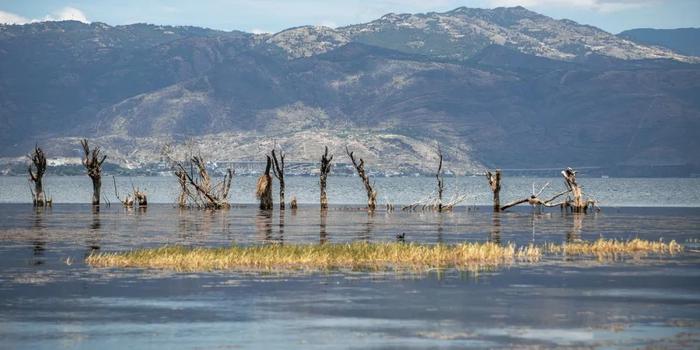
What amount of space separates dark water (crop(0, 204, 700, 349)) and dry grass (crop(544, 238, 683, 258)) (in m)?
1.69

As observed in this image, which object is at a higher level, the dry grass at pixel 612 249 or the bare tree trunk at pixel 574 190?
the bare tree trunk at pixel 574 190

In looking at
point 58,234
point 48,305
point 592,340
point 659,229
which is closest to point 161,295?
point 48,305

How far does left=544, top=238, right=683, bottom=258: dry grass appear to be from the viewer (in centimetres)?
6625

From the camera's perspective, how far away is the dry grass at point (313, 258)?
56938 millimetres

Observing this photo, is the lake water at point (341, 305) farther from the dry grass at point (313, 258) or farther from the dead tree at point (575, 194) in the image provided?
the dead tree at point (575, 194)

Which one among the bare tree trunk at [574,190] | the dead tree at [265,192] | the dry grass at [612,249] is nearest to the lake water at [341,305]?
the dry grass at [612,249]

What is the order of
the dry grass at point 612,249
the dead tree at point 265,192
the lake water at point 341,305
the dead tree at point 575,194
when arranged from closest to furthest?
the lake water at point 341,305 → the dry grass at point 612,249 → the dead tree at point 575,194 → the dead tree at point 265,192

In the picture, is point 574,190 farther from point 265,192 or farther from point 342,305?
point 342,305

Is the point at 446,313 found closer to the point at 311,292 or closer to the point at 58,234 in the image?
the point at 311,292

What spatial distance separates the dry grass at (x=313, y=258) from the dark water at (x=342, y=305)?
2141 millimetres

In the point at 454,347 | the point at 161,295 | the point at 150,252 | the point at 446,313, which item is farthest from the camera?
the point at 150,252

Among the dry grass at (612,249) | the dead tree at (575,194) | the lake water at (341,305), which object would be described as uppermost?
the dead tree at (575,194)

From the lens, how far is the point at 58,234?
81.2 meters

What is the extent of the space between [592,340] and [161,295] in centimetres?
1737
